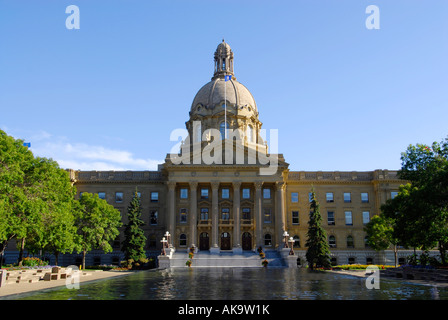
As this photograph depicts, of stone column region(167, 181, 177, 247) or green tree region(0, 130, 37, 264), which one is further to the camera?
stone column region(167, 181, 177, 247)

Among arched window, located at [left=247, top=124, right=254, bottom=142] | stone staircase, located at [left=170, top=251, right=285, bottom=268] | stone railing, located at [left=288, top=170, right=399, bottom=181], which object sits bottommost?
stone staircase, located at [left=170, top=251, right=285, bottom=268]

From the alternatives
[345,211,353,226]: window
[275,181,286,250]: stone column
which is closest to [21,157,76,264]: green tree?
[275,181,286,250]: stone column

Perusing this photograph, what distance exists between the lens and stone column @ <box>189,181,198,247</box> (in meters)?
55.4

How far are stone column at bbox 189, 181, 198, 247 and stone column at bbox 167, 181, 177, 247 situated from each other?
231 centimetres

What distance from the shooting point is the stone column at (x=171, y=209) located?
55531 mm

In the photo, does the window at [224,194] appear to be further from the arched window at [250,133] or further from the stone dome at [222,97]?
the stone dome at [222,97]

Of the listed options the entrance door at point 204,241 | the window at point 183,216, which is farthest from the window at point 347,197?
the window at point 183,216

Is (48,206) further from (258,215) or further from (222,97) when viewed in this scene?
(222,97)

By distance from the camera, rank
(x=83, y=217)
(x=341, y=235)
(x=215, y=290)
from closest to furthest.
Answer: (x=215, y=290)
(x=83, y=217)
(x=341, y=235)

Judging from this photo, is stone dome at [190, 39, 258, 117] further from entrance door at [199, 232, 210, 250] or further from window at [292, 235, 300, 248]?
window at [292, 235, 300, 248]

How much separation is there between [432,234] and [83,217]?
35692 mm
